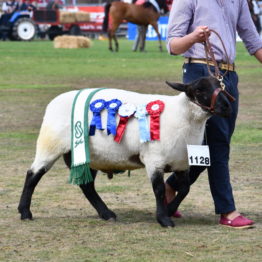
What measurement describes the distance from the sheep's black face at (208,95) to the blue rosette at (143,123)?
0.36m

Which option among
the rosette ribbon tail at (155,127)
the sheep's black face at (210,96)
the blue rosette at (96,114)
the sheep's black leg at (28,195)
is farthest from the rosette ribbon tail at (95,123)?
the sheep's black face at (210,96)

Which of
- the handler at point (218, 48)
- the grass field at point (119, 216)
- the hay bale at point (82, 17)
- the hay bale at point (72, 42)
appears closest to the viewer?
the grass field at point (119, 216)

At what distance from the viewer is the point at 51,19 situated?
167ft

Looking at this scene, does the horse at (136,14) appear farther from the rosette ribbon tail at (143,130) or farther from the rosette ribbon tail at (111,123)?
the rosette ribbon tail at (143,130)

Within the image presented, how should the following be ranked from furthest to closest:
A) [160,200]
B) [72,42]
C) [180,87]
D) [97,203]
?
1. [72,42]
2. [97,203]
3. [160,200]
4. [180,87]

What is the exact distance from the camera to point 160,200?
25.6ft

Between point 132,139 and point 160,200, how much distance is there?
0.52 metres

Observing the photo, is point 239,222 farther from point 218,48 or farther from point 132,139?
point 218,48

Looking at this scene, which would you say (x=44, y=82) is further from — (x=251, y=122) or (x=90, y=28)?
(x=90, y=28)

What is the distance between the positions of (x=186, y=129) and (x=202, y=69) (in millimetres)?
486

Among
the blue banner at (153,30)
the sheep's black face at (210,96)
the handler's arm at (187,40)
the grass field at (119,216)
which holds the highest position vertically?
the handler's arm at (187,40)

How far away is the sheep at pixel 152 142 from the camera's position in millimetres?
7582

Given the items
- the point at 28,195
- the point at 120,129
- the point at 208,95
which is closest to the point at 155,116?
the point at 120,129

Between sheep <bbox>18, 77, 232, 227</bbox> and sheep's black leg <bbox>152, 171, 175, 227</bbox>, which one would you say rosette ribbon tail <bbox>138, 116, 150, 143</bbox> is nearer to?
sheep <bbox>18, 77, 232, 227</bbox>
